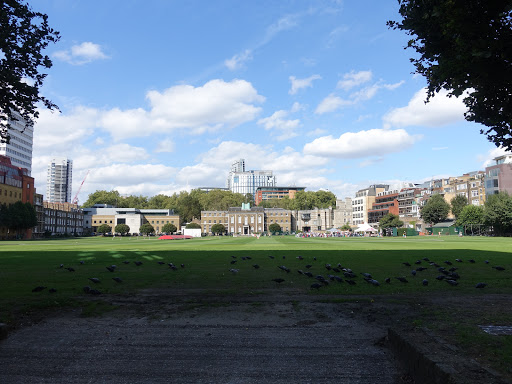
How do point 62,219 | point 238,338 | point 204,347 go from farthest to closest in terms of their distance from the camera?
point 62,219 < point 238,338 < point 204,347

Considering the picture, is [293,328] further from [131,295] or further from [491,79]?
[491,79]

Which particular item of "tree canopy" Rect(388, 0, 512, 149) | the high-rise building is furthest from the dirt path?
the high-rise building

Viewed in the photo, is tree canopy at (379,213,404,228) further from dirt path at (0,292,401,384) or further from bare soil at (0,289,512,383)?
dirt path at (0,292,401,384)

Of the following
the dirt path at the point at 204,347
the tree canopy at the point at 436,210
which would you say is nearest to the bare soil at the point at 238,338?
the dirt path at the point at 204,347

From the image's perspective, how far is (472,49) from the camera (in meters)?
8.35

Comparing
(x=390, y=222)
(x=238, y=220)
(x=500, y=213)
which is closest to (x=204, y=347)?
(x=500, y=213)

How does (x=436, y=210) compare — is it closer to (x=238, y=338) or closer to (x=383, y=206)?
(x=383, y=206)

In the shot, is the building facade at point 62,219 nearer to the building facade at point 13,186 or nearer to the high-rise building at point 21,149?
the building facade at point 13,186

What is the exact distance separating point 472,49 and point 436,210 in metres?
124

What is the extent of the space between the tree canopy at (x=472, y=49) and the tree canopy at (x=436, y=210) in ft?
392

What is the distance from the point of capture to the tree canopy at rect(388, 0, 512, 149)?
8.37m

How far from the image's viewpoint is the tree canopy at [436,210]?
12025cm

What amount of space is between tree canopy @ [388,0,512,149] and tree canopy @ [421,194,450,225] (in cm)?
11936

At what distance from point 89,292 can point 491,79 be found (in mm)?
13770
